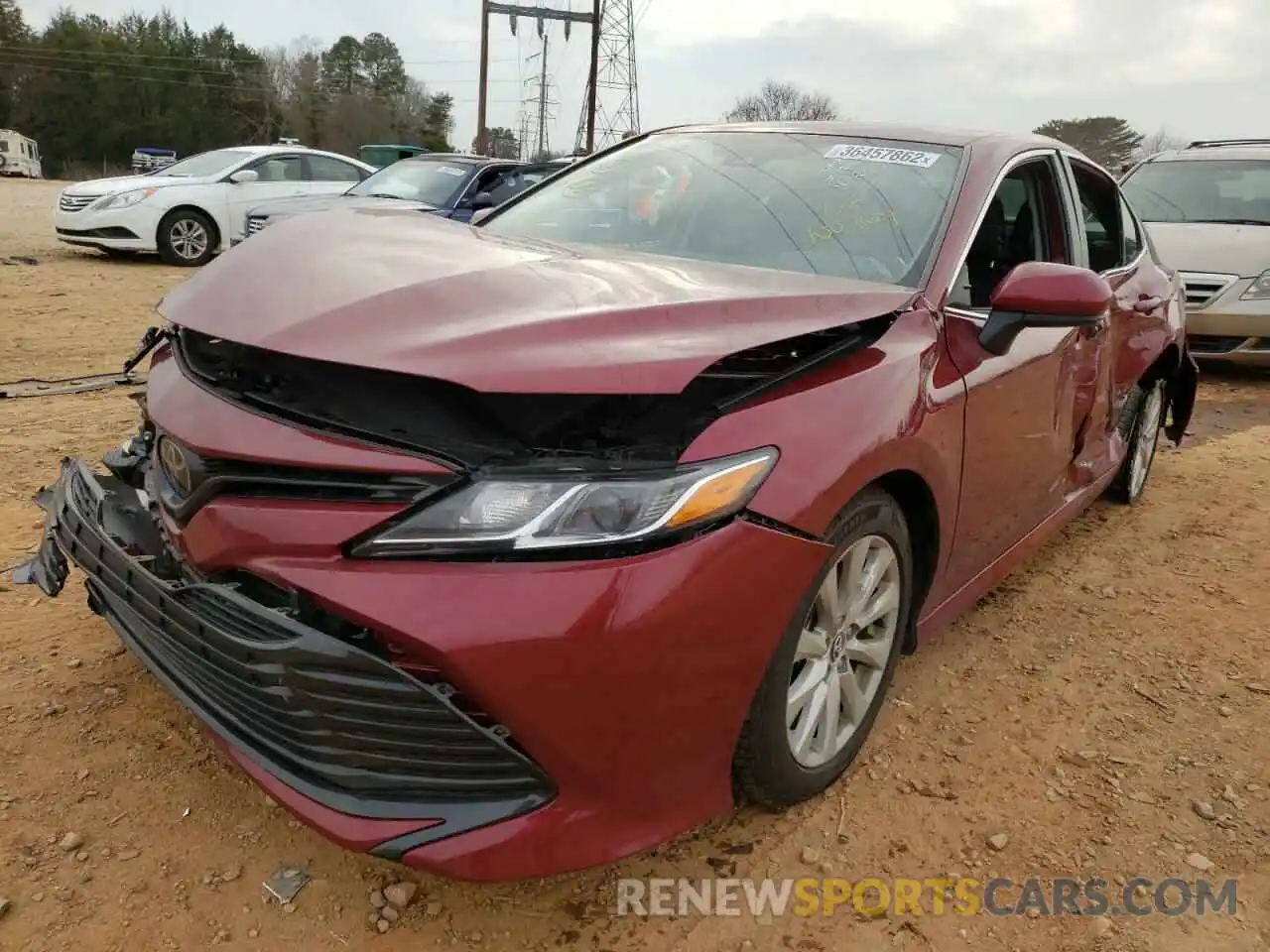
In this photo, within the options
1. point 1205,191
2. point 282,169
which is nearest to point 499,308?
point 1205,191

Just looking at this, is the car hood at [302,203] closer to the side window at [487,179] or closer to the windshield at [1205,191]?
the side window at [487,179]

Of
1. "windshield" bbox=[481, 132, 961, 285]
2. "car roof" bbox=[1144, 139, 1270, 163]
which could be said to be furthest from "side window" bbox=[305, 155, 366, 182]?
"windshield" bbox=[481, 132, 961, 285]

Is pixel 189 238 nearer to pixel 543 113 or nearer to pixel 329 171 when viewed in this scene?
pixel 329 171

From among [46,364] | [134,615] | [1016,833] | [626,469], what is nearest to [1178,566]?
[1016,833]

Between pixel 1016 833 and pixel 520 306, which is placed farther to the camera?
pixel 1016 833

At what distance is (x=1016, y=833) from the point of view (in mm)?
2119

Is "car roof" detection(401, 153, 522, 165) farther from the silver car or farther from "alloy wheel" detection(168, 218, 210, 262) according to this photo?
the silver car

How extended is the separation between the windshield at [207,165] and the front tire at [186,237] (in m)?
0.54

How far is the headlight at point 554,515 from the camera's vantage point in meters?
1.50

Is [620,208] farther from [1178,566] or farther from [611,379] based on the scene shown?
[1178,566]

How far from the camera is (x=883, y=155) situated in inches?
108

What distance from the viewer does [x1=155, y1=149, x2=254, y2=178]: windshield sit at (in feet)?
36.0

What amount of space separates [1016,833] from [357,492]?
1.63m

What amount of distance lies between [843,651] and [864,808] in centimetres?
39
